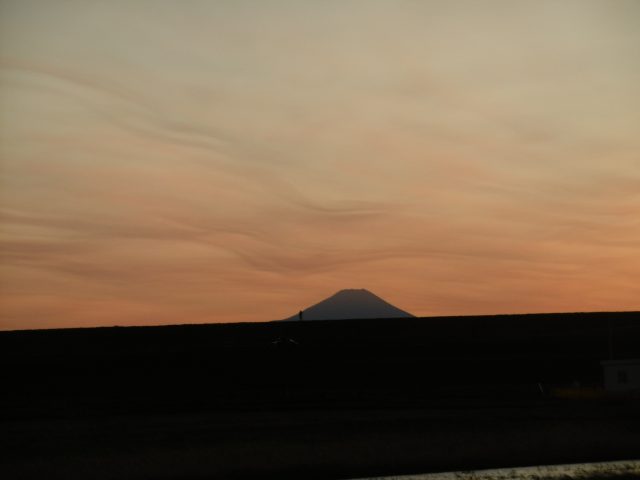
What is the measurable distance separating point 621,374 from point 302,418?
2835 cm

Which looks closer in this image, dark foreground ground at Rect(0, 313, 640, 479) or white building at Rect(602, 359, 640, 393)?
dark foreground ground at Rect(0, 313, 640, 479)

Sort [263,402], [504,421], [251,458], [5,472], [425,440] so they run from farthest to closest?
[263,402] → [504,421] → [425,440] → [251,458] → [5,472]

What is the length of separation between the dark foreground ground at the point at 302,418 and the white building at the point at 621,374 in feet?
12.6

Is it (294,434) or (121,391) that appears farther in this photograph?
(121,391)

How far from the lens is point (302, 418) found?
48625mm

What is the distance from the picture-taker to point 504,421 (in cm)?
4616

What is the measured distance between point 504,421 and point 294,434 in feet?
41.0

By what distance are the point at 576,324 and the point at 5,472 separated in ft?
589

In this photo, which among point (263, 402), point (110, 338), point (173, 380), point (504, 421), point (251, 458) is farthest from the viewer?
point (110, 338)

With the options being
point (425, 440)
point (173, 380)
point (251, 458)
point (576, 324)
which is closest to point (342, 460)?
point (251, 458)

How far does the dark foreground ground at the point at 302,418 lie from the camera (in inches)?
1401

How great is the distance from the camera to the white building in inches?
2462

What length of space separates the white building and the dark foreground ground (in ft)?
12.6

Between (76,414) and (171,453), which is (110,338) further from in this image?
(171,453)
